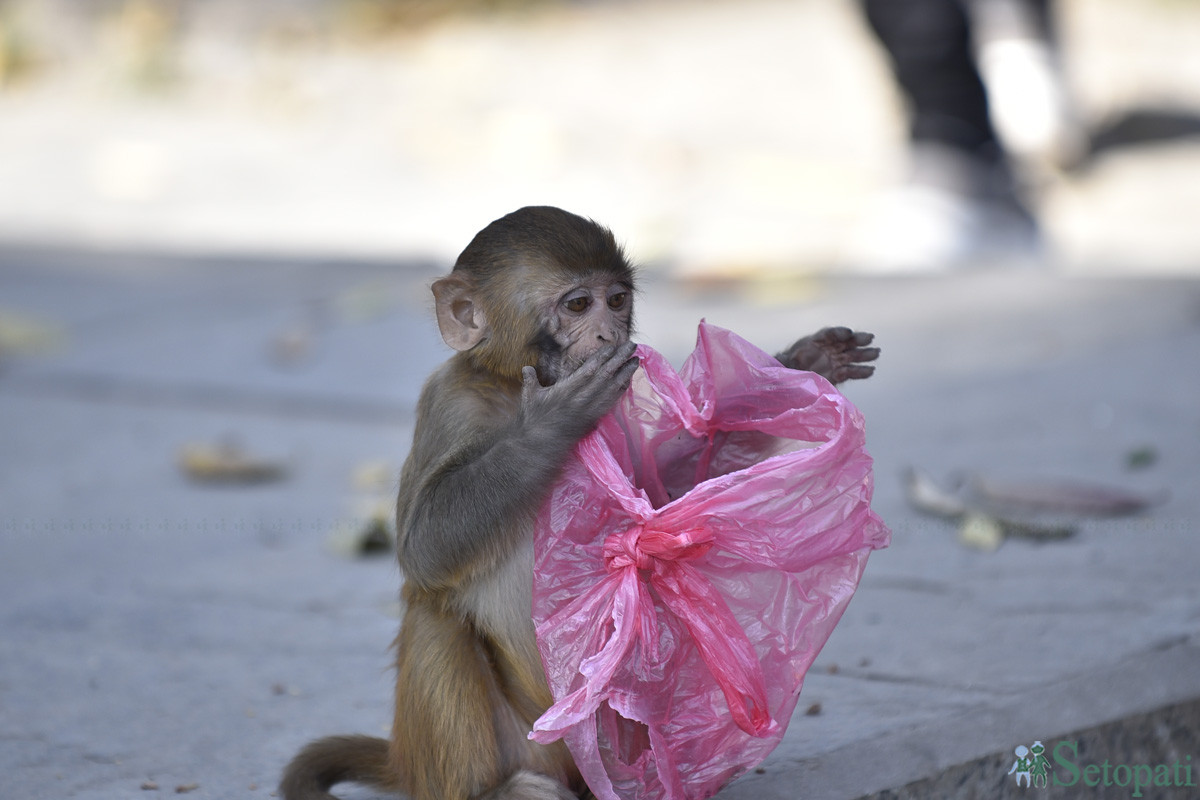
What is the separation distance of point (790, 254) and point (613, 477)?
6.16m

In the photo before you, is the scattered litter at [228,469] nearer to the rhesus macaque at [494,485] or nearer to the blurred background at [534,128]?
the rhesus macaque at [494,485]

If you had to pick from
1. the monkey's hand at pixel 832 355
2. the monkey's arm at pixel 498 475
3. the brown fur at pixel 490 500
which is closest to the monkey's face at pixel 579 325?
the brown fur at pixel 490 500

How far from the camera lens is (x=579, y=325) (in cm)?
269

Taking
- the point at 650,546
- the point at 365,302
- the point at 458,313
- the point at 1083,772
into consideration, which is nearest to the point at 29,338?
the point at 365,302

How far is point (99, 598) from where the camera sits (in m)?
4.08

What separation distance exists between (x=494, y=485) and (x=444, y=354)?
4.38m

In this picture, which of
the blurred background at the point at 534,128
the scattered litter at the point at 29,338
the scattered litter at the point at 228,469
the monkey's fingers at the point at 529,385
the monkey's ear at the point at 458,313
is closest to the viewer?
the monkey's fingers at the point at 529,385

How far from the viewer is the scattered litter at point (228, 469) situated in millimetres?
5285

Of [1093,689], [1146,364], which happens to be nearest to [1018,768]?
[1093,689]

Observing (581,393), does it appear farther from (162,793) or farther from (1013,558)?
(1013,558)

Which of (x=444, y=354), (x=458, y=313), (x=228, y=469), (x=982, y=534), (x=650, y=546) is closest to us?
(x=650, y=546)

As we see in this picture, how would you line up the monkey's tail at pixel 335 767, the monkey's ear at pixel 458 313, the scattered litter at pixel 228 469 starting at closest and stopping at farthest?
the monkey's tail at pixel 335 767
the monkey's ear at pixel 458 313
the scattered litter at pixel 228 469

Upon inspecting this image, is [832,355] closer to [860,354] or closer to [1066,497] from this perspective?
[860,354]

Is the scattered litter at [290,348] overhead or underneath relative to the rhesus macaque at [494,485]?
overhead
